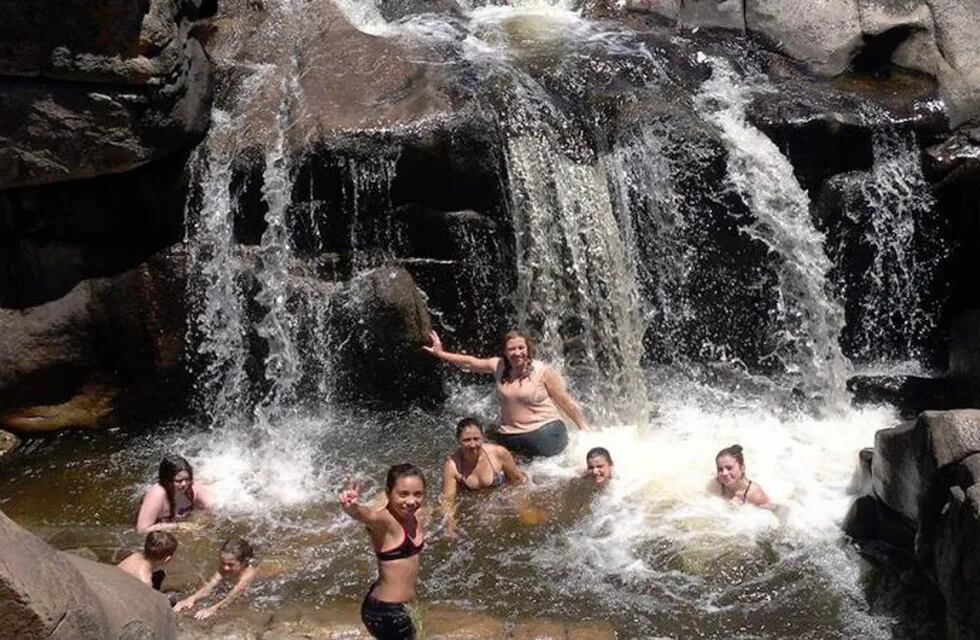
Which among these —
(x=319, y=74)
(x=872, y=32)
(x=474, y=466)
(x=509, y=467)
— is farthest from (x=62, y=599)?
(x=872, y=32)

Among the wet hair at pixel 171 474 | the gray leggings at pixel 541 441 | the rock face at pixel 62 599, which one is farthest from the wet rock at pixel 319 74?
the rock face at pixel 62 599

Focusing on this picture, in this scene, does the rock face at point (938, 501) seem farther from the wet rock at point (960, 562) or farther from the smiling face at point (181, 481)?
the smiling face at point (181, 481)

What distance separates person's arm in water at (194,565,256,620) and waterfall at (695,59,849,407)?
16.1 ft

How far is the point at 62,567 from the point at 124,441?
4.89m

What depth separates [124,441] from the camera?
845 centimetres

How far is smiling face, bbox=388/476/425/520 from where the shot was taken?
451 centimetres

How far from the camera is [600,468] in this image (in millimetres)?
7160

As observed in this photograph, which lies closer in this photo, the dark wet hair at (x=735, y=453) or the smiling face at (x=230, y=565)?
the smiling face at (x=230, y=565)

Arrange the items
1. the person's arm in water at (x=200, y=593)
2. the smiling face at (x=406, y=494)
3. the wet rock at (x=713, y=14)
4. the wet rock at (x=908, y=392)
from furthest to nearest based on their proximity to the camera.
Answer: the wet rock at (x=713, y=14) → the wet rock at (x=908, y=392) → the person's arm in water at (x=200, y=593) → the smiling face at (x=406, y=494)

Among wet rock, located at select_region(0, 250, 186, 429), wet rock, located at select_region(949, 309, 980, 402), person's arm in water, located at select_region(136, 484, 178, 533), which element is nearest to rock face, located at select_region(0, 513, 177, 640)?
person's arm in water, located at select_region(136, 484, 178, 533)

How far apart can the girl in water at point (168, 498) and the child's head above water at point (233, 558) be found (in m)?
0.89

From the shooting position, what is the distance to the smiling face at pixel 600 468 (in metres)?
7.16

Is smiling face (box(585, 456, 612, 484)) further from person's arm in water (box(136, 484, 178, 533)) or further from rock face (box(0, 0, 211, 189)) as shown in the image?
rock face (box(0, 0, 211, 189))

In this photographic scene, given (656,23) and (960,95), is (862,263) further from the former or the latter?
(656,23)
